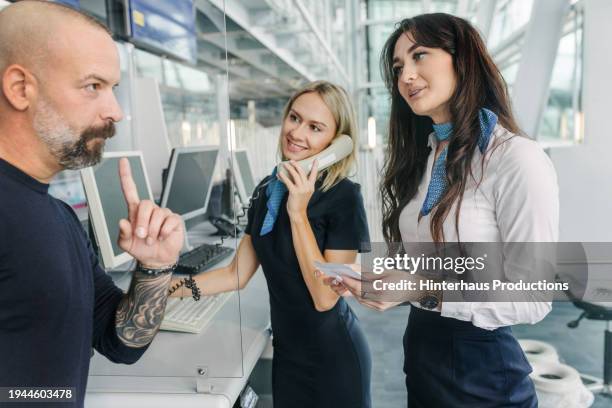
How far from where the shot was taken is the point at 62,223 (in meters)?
0.81

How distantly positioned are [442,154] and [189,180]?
4.22 ft

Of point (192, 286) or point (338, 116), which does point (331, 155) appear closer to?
point (338, 116)

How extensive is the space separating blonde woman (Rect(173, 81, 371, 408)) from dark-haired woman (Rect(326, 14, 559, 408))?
165mm

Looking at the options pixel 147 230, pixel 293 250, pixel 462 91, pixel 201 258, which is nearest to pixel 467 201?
pixel 462 91

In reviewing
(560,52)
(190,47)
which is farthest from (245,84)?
(560,52)

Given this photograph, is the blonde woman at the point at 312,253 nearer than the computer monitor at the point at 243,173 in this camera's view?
Yes

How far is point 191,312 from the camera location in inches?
51.6

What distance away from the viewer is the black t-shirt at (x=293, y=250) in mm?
1238

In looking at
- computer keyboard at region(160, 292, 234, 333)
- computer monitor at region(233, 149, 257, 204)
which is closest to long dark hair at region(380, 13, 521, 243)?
computer keyboard at region(160, 292, 234, 333)

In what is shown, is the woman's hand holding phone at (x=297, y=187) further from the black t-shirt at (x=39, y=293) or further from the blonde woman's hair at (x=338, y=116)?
the black t-shirt at (x=39, y=293)

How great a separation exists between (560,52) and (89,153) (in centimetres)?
354

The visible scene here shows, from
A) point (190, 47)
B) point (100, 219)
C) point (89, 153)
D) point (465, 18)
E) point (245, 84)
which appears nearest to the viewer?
point (89, 153)

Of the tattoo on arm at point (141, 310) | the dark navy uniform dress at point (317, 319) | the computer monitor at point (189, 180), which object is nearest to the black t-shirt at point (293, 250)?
the dark navy uniform dress at point (317, 319)

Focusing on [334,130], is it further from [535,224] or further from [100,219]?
[100,219]
